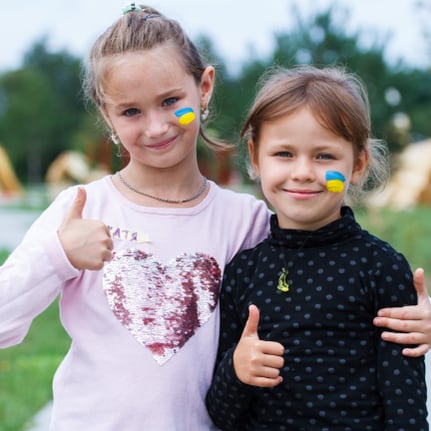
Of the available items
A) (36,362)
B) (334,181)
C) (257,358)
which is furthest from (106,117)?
(36,362)

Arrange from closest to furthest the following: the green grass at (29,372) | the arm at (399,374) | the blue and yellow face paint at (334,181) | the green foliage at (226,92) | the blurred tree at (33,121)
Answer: the arm at (399,374), the blue and yellow face paint at (334,181), the green grass at (29,372), the green foliage at (226,92), the blurred tree at (33,121)

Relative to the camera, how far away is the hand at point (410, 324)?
161cm

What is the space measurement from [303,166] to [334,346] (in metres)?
0.40

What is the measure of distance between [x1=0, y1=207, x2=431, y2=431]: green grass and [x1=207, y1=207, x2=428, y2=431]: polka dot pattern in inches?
36.1

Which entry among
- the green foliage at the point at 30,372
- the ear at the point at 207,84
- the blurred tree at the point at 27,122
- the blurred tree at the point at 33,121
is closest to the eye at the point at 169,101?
Result: the ear at the point at 207,84

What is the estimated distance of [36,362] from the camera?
489 cm

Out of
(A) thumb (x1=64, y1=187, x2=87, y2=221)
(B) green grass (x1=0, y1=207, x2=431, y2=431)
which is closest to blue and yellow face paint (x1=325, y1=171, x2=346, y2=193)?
(A) thumb (x1=64, y1=187, x2=87, y2=221)

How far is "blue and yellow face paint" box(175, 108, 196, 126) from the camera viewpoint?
180 cm

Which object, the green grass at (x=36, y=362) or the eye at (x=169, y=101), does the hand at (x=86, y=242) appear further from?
the green grass at (x=36, y=362)

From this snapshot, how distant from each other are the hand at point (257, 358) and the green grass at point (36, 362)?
1065 mm

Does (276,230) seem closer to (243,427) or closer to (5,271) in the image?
(243,427)

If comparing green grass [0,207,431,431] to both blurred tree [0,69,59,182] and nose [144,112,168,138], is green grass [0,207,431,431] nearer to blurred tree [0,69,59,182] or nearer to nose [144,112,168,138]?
nose [144,112,168,138]

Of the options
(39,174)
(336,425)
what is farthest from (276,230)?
(39,174)

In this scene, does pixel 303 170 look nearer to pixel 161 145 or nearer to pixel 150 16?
pixel 161 145
